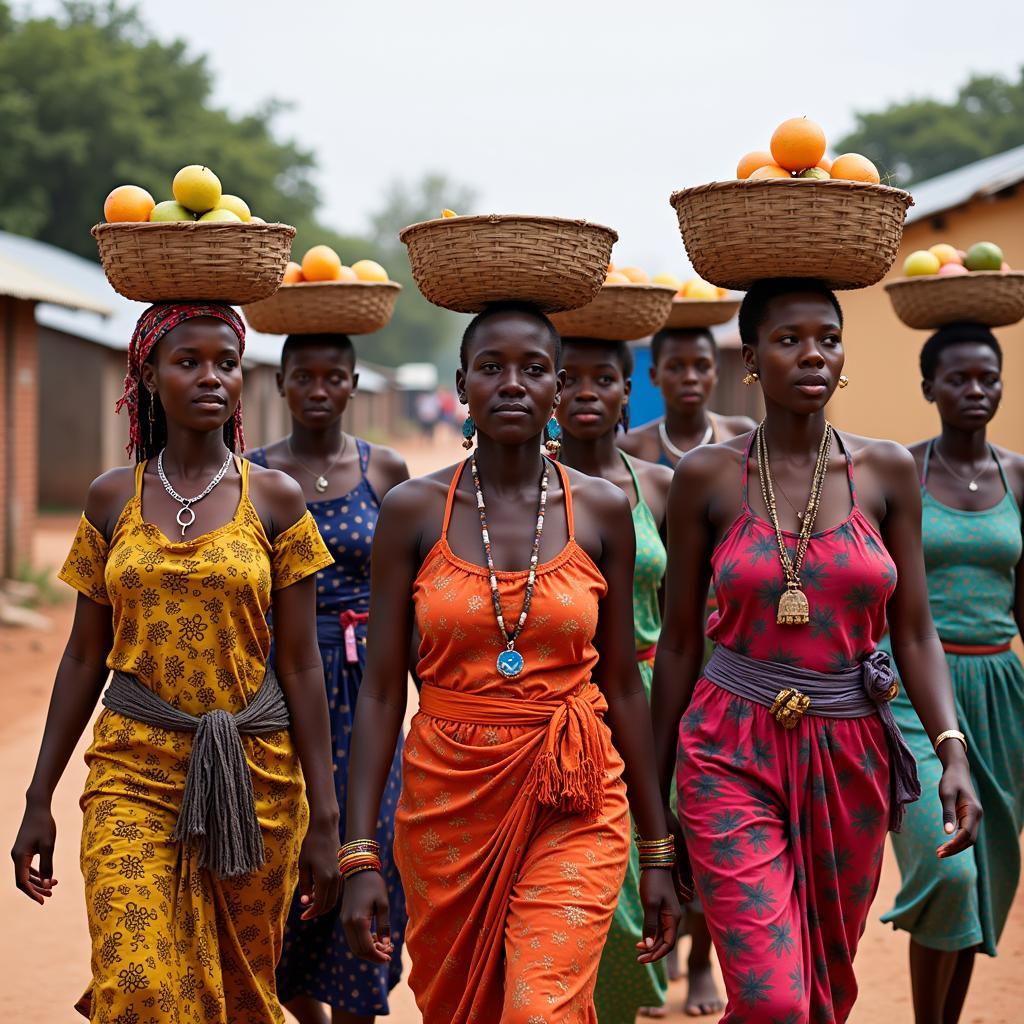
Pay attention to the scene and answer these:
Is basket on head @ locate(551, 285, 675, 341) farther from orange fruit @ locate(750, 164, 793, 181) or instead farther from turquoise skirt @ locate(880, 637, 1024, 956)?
turquoise skirt @ locate(880, 637, 1024, 956)

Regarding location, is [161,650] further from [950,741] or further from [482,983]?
[950,741]

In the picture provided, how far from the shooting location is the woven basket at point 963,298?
18.9 ft

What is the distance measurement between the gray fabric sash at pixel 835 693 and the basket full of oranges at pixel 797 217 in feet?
3.60

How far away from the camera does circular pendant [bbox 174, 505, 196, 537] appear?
4.29 m

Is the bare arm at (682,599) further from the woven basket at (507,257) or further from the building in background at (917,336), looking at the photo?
the building in background at (917,336)

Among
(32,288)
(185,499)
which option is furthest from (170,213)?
(32,288)

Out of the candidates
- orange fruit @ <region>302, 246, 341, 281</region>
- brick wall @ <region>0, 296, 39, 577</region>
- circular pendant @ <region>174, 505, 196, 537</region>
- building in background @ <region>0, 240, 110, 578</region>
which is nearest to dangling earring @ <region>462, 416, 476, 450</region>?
circular pendant @ <region>174, 505, 196, 537</region>

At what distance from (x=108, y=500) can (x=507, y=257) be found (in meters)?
1.41

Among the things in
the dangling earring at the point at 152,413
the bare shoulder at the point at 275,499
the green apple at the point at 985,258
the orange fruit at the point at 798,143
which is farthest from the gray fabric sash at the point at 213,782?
the green apple at the point at 985,258

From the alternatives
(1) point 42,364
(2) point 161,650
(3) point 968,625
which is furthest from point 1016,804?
(1) point 42,364

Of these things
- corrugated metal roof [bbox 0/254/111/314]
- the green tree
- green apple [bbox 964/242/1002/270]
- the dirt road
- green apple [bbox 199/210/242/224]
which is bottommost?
the dirt road

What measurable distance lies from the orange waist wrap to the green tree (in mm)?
42833

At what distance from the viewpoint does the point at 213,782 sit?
409 cm

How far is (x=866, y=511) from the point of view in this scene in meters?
4.23
